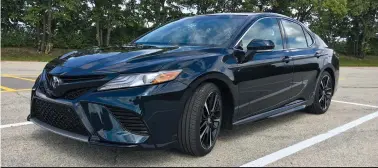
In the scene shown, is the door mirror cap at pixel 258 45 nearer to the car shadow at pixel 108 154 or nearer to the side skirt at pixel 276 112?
the side skirt at pixel 276 112

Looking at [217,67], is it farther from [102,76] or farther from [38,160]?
[38,160]

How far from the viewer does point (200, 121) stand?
373cm

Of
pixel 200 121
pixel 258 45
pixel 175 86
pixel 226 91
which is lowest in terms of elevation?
pixel 200 121

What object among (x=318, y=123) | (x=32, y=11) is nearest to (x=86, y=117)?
(x=318, y=123)

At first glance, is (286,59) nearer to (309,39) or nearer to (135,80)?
(309,39)

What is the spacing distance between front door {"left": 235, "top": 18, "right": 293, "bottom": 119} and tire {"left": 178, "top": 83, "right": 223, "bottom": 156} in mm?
333

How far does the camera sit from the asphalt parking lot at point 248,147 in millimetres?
3705

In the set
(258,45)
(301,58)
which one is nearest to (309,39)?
(301,58)

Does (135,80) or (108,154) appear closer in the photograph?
(135,80)

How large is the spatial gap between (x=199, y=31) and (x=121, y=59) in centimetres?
140

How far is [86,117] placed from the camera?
3.35m

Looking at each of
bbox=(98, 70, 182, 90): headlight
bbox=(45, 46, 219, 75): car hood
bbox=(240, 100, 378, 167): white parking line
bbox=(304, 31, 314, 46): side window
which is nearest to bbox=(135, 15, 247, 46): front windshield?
bbox=(45, 46, 219, 75): car hood

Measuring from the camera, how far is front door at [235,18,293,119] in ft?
13.9

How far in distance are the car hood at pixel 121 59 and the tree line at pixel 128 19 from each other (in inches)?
798
